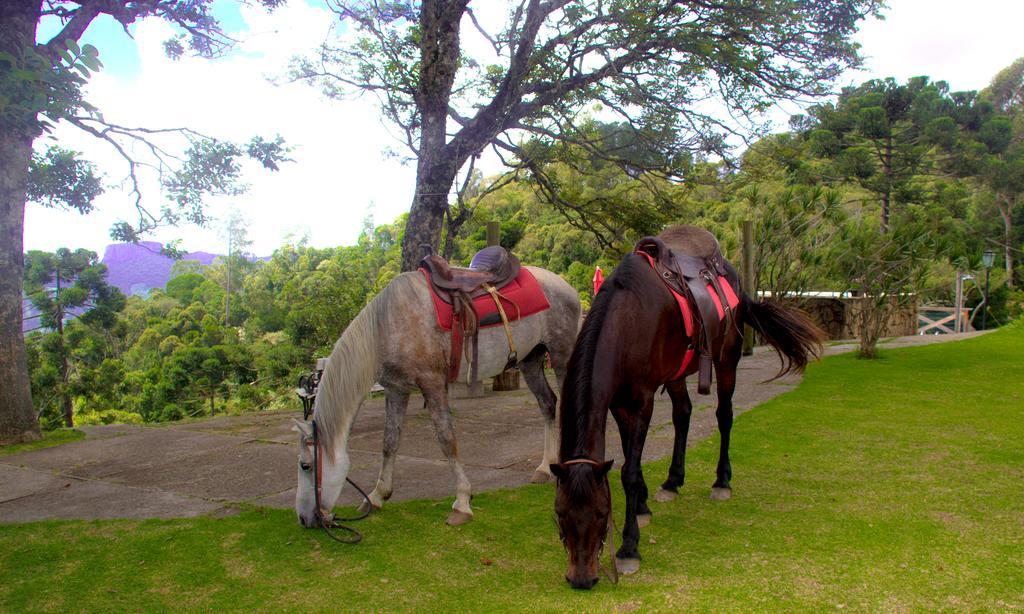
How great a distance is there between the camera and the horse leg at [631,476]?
2.78 m

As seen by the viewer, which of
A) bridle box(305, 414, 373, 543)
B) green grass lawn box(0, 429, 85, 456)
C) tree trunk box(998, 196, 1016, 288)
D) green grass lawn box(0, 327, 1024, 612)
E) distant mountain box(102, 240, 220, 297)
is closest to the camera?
green grass lawn box(0, 327, 1024, 612)

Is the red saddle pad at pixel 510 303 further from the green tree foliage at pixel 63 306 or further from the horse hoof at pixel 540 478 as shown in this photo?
the green tree foliage at pixel 63 306

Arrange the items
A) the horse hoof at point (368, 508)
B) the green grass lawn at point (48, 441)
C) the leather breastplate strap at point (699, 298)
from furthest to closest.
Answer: the green grass lawn at point (48, 441) → the horse hoof at point (368, 508) → the leather breastplate strap at point (699, 298)

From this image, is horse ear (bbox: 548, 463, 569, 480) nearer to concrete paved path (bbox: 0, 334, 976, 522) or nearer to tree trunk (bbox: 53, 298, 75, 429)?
concrete paved path (bbox: 0, 334, 976, 522)

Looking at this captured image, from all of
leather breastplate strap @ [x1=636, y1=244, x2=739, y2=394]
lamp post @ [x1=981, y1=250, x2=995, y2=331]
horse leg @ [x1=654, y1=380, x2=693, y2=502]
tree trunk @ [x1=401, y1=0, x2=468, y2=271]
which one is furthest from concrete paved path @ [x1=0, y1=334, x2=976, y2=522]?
lamp post @ [x1=981, y1=250, x2=995, y2=331]

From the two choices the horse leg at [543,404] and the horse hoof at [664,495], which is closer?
the horse hoof at [664,495]

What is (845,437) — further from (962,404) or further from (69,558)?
(69,558)

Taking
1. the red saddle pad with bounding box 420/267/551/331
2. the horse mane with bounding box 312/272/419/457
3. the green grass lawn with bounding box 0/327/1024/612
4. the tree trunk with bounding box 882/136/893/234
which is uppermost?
the tree trunk with bounding box 882/136/893/234

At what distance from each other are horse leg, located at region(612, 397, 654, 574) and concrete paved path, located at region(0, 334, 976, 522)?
1.36 metres

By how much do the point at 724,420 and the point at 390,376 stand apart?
2047mm

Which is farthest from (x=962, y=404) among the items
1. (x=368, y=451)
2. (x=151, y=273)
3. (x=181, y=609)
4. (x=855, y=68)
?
(x=151, y=273)

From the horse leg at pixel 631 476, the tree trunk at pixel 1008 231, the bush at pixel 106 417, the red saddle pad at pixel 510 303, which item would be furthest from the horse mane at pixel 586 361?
the tree trunk at pixel 1008 231

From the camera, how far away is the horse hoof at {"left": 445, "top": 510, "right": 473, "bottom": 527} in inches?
133

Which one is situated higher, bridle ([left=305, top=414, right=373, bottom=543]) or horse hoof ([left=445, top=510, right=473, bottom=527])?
bridle ([left=305, top=414, right=373, bottom=543])
